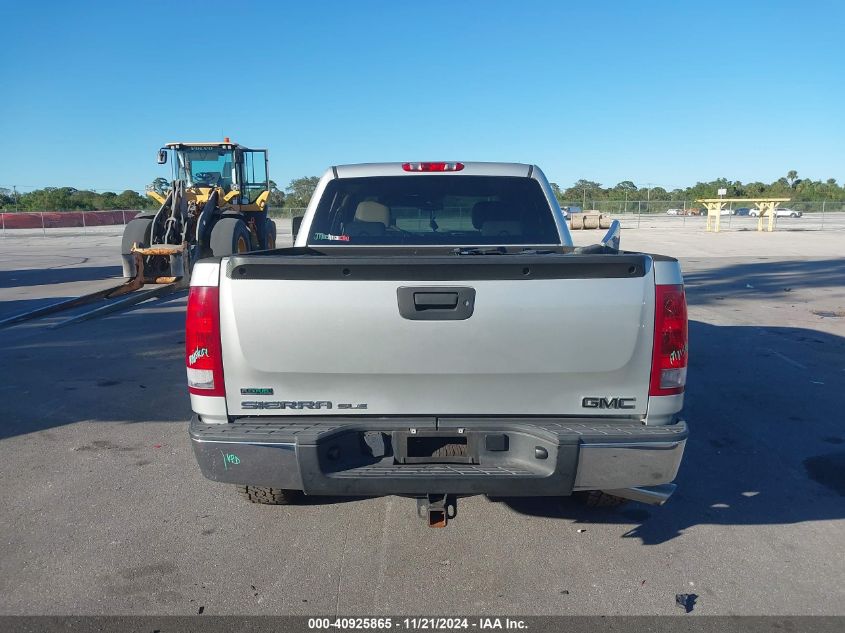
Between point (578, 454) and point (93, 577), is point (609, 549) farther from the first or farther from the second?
point (93, 577)

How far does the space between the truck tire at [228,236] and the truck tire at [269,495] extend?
9838mm

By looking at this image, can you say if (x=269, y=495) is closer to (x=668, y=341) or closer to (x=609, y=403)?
(x=609, y=403)

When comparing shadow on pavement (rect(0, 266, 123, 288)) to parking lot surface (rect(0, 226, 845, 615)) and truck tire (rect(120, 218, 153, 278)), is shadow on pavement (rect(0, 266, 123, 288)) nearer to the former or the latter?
truck tire (rect(120, 218, 153, 278))

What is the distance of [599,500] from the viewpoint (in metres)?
4.00

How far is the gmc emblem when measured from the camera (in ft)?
10.2

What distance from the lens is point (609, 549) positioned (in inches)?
146

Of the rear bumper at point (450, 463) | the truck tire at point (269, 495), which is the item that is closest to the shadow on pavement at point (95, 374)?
the truck tire at point (269, 495)

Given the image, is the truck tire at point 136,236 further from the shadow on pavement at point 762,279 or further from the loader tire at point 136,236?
the shadow on pavement at point 762,279

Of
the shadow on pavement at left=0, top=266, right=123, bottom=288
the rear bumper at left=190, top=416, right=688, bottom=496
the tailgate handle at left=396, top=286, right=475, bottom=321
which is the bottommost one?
the shadow on pavement at left=0, top=266, right=123, bottom=288

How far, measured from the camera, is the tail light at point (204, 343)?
3070 mm

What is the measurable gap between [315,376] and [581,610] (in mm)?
1627

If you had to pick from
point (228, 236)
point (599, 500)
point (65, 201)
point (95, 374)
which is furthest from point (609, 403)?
point (65, 201)

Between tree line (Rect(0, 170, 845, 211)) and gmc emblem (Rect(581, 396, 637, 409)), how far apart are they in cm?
5239

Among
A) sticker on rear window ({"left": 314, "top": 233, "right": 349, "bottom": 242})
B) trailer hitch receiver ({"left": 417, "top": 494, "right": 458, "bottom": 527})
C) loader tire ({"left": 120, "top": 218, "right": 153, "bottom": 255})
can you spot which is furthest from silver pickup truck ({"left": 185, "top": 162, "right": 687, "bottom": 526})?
loader tire ({"left": 120, "top": 218, "right": 153, "bottom": 255})
